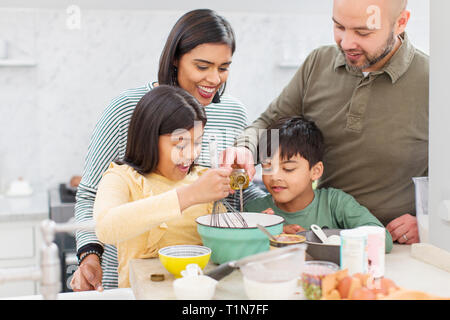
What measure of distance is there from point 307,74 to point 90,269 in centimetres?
77

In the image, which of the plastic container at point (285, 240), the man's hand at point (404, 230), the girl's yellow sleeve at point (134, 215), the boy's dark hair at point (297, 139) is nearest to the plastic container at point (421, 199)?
the man's hand at point (404, 230)

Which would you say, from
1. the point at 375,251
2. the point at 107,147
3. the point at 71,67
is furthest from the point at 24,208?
the point at 375,251

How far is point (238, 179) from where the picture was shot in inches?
40.6

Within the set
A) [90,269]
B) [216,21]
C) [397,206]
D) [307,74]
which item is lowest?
[90,269]

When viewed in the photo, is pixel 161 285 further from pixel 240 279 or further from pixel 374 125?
pixel 374 125

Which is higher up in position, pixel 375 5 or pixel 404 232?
pixel 375 5

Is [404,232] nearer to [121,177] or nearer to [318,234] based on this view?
[318,234]

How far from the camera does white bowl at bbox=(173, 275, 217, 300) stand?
30.6 inches

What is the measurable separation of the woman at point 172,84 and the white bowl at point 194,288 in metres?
0.41

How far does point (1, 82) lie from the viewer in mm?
2639

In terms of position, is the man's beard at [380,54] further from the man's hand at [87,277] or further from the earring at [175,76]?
the man's hand at [87,277]

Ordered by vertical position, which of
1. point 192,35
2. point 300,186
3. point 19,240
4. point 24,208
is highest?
point 192,35

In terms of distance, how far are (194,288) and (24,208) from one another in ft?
5.98
